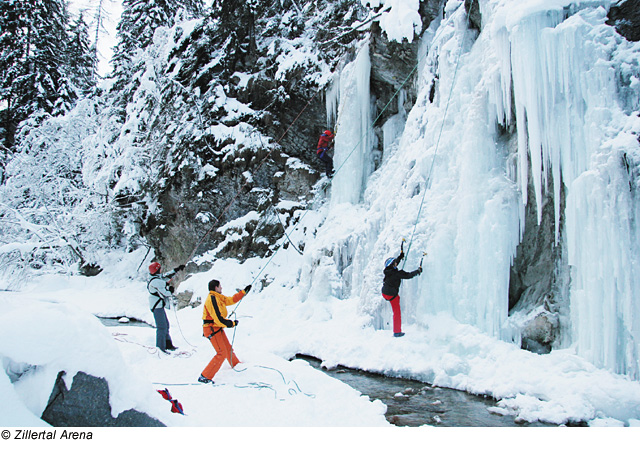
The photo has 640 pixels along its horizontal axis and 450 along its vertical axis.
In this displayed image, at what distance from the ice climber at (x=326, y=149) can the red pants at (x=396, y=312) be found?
17.3ft

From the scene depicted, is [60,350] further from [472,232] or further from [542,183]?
[542,183]

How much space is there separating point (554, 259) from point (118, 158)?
46.1ft

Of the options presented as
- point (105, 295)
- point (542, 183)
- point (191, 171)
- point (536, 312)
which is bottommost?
point (105, 295)

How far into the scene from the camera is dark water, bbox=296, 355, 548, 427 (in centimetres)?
380

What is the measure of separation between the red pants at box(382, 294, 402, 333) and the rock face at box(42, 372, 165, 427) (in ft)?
13.3

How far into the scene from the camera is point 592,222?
439 centimetres

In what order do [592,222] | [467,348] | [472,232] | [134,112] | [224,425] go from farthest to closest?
[134,112] → [472,232] → [467,348] → [592,222] → [224,425]

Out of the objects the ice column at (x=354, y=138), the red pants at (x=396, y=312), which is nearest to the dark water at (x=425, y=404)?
the red pants at (x=396, y=312)

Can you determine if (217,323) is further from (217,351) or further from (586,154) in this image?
(586,154)

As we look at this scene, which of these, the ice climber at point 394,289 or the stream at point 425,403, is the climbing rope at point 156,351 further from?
the ice climber at point 394,289

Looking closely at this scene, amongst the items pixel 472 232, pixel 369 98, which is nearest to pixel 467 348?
pixel 472 232

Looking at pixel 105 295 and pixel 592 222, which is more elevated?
pixel 592 222

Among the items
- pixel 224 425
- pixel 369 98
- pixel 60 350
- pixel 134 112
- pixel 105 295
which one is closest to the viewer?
pixel 60 350

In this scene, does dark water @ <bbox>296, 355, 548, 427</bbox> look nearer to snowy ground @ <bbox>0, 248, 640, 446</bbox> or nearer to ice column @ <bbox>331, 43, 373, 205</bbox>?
snowy ground @ <bbox>0, 248, 640, 446</bbox>
